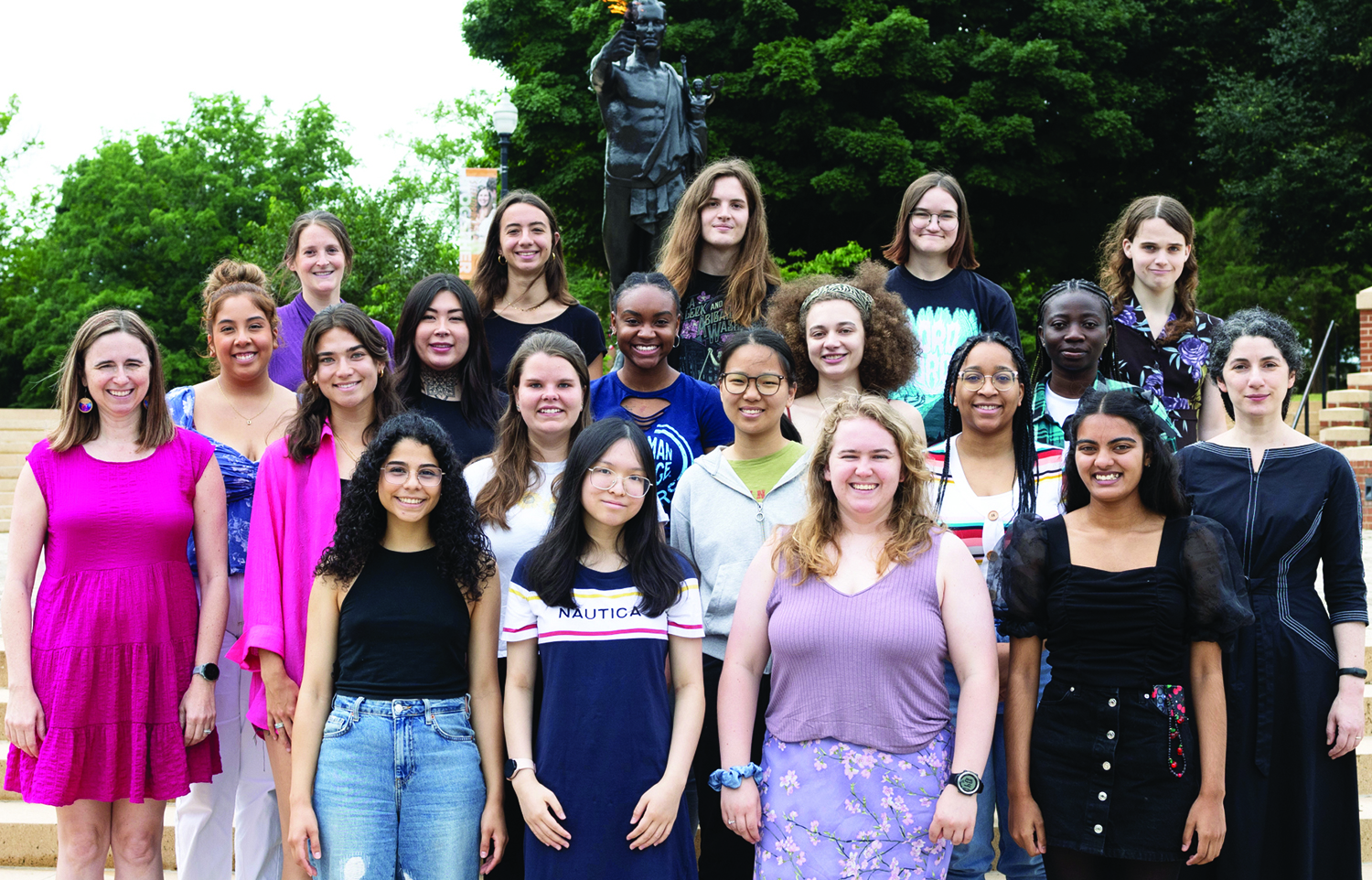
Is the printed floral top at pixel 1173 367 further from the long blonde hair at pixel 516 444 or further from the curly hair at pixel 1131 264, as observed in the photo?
the long blonde hair at pixel 516 444

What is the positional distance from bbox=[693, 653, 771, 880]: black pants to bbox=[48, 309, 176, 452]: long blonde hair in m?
1.83

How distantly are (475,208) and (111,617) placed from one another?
10.5 m

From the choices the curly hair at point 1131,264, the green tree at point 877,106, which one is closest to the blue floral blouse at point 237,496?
the curly hair at point 1131,264

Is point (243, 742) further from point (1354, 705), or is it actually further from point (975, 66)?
point (975, 66)

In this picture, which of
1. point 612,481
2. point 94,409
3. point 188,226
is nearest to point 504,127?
point 94,409

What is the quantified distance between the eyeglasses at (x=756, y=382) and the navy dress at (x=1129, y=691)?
914mm

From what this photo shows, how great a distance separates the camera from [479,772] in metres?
2.92

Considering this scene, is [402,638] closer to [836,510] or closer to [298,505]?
[298,505]

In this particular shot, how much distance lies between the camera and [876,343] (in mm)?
3965

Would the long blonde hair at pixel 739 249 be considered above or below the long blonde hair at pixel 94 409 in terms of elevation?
above

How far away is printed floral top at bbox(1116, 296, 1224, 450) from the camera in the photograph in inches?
159

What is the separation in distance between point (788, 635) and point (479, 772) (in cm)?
90

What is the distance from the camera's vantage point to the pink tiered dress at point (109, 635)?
3289 millimetres

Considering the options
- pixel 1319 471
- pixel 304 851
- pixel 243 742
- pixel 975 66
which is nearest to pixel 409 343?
pixel 243 742
